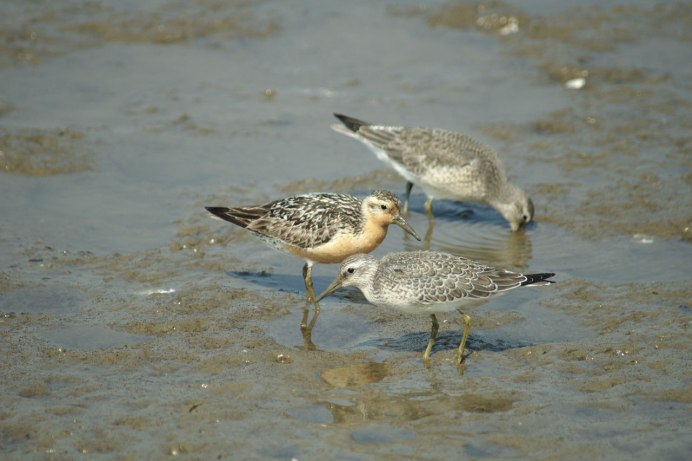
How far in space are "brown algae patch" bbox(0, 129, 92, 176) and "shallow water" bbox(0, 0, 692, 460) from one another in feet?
0.13

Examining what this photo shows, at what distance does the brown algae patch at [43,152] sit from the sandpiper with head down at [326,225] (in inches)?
A: 138

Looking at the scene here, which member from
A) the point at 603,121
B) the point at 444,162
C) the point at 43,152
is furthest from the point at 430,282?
the point at 603,121

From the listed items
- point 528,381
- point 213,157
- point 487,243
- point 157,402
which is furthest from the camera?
point 213,157

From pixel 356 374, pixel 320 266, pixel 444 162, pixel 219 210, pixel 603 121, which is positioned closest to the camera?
pixel 356 374

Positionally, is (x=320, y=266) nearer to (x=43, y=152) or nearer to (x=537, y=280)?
(x=537, y=280)

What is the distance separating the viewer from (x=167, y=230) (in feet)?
37.6

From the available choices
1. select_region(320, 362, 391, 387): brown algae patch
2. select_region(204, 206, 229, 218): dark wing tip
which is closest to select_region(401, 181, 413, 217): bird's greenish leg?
select_region(204, 206, 229, 218): dark wing tip

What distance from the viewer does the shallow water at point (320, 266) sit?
24.8ft

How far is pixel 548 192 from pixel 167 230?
5.09 metres

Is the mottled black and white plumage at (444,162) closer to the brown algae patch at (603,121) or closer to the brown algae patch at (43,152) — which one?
the brown algae patch at (603,121)

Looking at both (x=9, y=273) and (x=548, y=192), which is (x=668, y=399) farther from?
(x=9, y=273)

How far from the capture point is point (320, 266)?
11.4 m

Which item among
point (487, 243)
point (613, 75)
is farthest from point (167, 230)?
point (613, 75)

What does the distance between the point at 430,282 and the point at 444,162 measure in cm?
419
